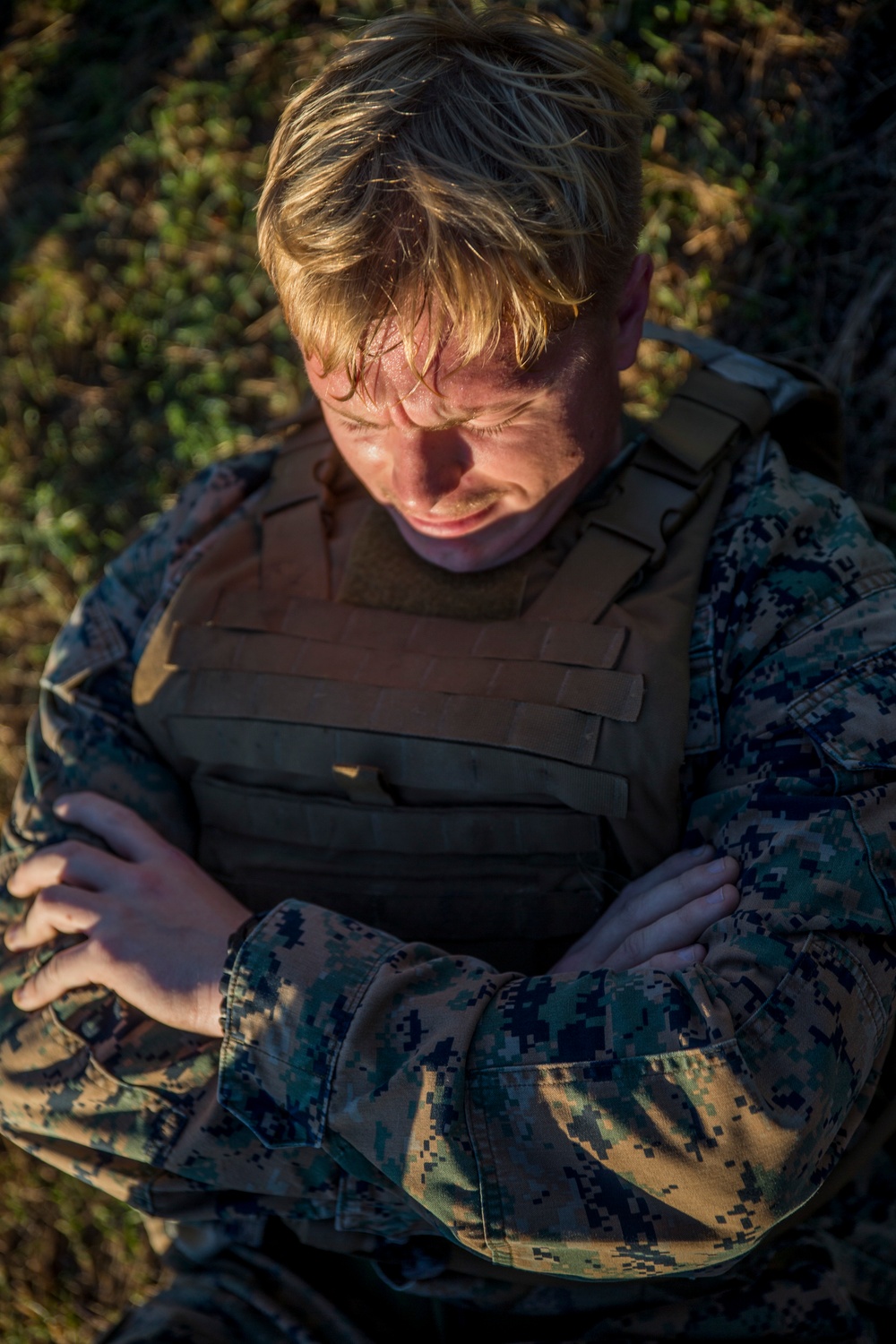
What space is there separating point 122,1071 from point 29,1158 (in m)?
1.84

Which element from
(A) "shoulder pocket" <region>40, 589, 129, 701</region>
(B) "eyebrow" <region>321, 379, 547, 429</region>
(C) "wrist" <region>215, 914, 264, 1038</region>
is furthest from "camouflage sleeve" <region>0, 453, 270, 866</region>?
(B) "eyebrow" <region>321, 379, 547, 429</region>

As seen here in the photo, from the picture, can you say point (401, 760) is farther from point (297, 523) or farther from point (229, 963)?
point (297, 523)

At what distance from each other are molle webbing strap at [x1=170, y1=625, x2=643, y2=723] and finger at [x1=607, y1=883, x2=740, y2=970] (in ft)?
1.24

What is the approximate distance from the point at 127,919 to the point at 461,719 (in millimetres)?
832

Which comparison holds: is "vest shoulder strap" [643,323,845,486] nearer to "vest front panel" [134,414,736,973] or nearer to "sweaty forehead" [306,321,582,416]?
"vest front panel" [134,414,736,973]

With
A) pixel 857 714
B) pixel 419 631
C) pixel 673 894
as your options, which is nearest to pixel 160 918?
pixel 419 631

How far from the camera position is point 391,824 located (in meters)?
2.38

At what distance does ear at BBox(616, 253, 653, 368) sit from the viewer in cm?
218

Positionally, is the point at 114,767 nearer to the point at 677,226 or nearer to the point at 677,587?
the point at 677,587

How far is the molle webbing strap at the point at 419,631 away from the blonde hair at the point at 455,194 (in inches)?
23.5

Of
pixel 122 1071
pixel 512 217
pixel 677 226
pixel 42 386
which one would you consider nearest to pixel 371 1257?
pixel 122 1071

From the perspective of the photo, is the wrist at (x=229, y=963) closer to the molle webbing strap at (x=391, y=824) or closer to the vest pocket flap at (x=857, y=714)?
the molle webbing strap at (x=391, y=824)

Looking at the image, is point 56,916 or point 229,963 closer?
point 229,963

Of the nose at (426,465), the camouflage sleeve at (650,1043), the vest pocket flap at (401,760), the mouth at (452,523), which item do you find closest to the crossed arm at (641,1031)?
the camouflage sleeve at (650,1043)
